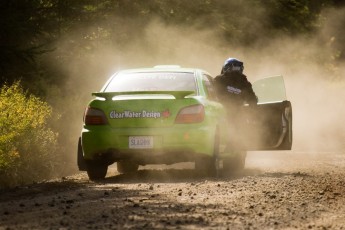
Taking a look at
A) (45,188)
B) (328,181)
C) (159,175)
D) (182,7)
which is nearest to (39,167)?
(159,175)

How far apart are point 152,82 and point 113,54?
52.9 feet

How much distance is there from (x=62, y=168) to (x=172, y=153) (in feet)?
19.9

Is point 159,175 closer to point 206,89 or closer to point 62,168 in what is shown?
point 206,89

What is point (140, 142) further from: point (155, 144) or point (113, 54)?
point (113, 54)

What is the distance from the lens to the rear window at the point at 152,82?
1327 cm

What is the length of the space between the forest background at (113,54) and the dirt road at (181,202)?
2.85m

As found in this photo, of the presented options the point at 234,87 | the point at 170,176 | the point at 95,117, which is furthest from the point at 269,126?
the point at 95,117

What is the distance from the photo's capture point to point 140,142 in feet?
40.9

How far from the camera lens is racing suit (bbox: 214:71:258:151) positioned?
47.6 feet

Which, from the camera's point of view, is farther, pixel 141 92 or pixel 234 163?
pixel 234 163

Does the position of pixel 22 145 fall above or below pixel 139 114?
below

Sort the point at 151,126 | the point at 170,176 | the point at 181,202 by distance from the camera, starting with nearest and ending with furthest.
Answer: the point at 181,202 → the point at 151,126 → the point at 170,176

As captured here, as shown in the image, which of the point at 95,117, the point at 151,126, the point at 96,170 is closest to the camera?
the point at 151,126

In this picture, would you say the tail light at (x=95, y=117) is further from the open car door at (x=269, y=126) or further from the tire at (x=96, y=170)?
the open car door at (x=269, y=126)
